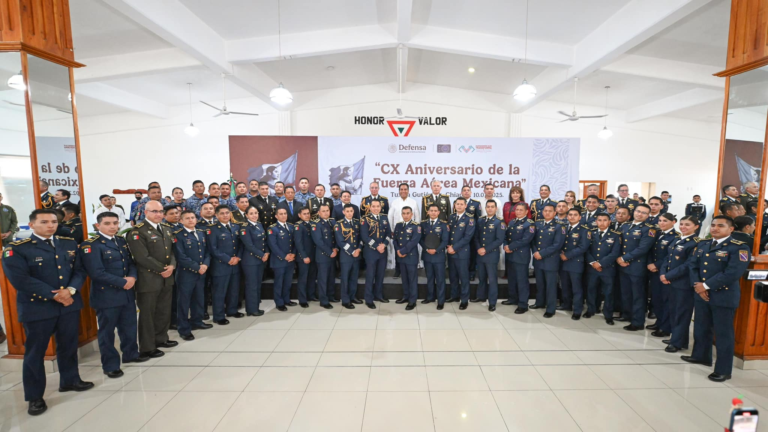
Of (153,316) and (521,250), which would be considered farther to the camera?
(521,250)

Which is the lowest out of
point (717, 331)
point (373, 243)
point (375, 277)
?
point (375, 277)

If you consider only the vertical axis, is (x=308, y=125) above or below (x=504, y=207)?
above

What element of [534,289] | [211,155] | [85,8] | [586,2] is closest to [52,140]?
[85,8]

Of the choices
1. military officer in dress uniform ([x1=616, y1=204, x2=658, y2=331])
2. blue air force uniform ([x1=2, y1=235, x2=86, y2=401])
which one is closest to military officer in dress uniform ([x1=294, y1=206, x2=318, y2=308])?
blue air force uniform ([x1=2, y1=235, x2=86, y2=401])

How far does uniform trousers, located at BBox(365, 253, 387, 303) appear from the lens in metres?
4.86

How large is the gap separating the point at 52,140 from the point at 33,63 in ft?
2.20

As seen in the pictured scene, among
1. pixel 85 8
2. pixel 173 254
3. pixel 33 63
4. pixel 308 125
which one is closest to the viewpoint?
pixel 33 63

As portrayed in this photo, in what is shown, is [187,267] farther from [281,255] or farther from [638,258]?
[638,258]

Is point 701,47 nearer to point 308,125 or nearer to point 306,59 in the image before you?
point 306,59

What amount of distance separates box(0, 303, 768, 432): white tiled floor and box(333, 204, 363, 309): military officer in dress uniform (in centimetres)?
85

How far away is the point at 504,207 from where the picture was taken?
5824mm

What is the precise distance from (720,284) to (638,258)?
1.19m

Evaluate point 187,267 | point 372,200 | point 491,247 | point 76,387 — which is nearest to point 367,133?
point 372,200

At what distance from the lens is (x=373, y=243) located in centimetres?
477
